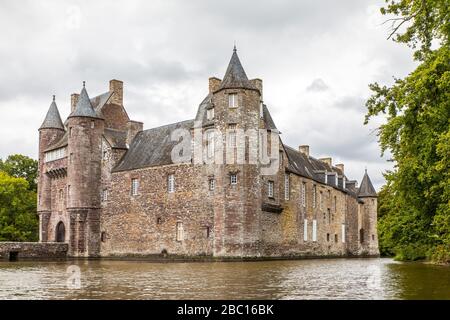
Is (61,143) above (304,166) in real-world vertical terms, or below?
above

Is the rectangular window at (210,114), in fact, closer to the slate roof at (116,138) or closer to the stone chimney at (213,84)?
the stone chimney at (213,84)

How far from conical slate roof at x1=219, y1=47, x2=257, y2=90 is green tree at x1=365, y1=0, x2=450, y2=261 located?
1552 cm

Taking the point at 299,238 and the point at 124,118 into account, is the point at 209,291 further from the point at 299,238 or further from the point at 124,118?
the point at 124,118

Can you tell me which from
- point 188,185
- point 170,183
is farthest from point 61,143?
point 188,185

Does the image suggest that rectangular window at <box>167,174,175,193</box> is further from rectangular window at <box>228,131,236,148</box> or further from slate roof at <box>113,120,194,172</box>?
rectangular window at <box>228,131,236,148</box>

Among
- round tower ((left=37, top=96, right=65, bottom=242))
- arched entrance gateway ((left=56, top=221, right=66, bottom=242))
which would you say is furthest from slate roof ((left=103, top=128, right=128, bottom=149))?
arched entrance gateway ((left=56, top=221, right=66, bottom=242))

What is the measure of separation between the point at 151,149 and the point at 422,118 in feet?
87.5

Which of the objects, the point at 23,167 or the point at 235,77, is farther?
the point at 23,167

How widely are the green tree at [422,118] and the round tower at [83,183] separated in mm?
26237

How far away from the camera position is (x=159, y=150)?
40688mm

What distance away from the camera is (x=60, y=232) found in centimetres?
4584

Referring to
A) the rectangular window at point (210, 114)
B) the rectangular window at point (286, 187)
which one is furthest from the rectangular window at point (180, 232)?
the rectangular window at point (286, 187)

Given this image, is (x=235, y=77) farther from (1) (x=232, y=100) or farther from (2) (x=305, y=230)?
(2) (x=305, y=230)
